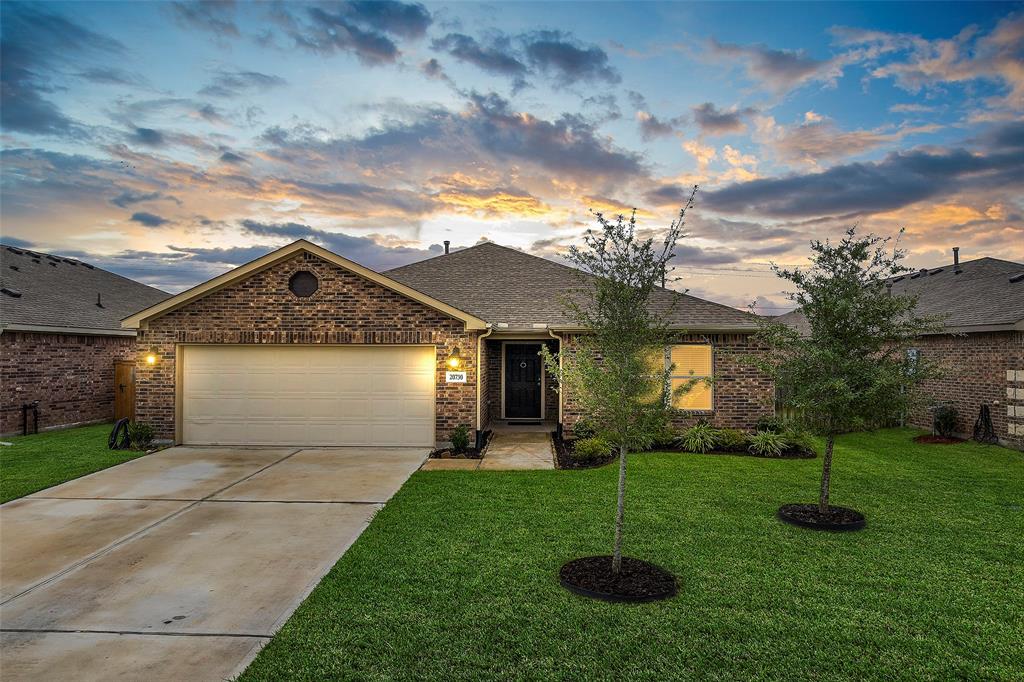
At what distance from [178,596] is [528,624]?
324 cm

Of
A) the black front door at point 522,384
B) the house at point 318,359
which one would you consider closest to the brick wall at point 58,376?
the house at point 318,359

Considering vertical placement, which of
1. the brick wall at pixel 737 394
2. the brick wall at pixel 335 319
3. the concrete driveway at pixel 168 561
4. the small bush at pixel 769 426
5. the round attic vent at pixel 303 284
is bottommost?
the concrete driveway at pixel 168 561

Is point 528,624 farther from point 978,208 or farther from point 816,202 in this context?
point 978,208

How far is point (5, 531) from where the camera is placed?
6738 millimetres

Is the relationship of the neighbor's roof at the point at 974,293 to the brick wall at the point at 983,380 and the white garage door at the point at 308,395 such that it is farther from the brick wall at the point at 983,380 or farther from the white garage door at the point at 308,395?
the white garage door at the point at 308,395

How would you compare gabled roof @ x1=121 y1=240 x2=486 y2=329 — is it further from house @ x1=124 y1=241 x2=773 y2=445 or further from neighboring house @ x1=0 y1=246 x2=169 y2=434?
neighboring house @ x1=0 y1=246 x2=169 y2=434

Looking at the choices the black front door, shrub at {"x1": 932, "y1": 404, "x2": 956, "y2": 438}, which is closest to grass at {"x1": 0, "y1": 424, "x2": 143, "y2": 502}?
the black front door

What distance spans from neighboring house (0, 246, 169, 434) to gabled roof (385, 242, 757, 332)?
29.0 ft

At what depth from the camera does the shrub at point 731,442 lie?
11.9 metres

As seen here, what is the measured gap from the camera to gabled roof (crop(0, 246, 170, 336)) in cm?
1441

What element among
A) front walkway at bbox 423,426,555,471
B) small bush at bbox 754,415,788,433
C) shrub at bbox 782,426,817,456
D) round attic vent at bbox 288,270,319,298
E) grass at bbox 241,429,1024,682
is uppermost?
round attic vent at bbox 288,270,319,298

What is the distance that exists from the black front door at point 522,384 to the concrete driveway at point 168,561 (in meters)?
6.29

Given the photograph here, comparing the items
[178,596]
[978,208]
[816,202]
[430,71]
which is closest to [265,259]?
[430,71]

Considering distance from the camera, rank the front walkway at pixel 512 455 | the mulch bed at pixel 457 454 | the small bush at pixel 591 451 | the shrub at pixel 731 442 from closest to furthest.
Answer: the front walkway at pixel 512 455 < the small bush at pixel 591 451 < the mulch bed at pixel 457 454 < the shrub at pixel 731 442
